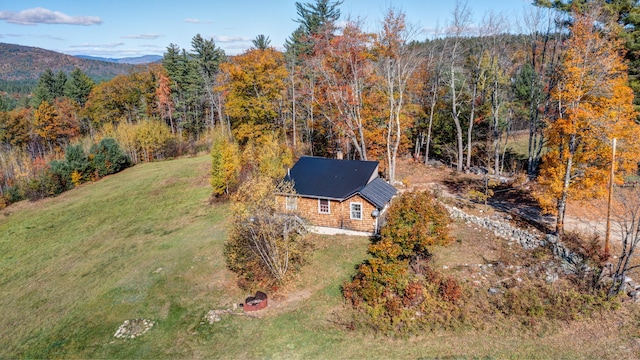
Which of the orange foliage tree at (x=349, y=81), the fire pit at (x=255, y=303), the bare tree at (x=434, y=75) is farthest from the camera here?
the bare tree at (x=434, y=75)

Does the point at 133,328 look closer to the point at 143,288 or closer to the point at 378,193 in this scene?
the point at 143,288

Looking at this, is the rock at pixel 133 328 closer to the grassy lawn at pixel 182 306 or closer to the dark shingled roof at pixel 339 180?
the grassy lawn at pixel 182 306

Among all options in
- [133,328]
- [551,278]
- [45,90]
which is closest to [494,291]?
[551,278]

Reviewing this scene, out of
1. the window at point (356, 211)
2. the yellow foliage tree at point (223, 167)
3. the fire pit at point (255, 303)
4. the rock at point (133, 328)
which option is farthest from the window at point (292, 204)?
the yellow foliage tree at point (223, 167)

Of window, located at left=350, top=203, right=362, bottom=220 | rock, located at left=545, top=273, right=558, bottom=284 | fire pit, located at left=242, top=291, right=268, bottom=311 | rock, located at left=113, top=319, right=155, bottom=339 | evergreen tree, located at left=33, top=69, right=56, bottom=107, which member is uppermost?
evergreen tree, located at left=33, top=69, right=56, bottom=107

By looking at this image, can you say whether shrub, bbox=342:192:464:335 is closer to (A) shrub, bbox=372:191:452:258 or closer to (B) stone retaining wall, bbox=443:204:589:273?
(A) shrub, bbox=372:191:452:258

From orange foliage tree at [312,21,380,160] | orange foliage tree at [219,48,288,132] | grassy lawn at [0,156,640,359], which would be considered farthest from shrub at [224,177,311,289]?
orange foliage tree at [219,48,288,132]

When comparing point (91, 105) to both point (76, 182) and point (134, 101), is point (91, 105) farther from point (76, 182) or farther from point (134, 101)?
point (76, 182)
